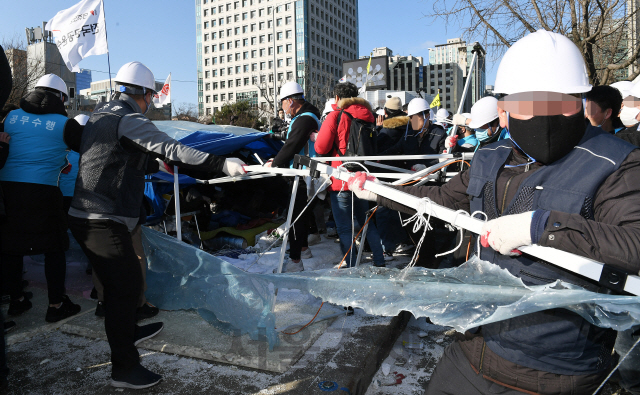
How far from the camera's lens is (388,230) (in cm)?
589

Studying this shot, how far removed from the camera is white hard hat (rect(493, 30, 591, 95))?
1.38 m

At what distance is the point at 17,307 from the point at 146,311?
4.10 ft

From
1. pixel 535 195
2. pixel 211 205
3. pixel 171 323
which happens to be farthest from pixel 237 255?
pixel 535 195

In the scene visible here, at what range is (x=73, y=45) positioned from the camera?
8.17 m

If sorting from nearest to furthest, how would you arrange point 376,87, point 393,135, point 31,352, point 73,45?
point 31,352
point 393,135
point 73,45
point 376,87

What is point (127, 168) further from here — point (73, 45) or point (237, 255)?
point (73, 45)

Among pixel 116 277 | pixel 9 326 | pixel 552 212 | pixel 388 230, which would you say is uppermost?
pixel 552 212

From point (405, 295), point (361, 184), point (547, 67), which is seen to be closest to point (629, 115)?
point (361, 184)

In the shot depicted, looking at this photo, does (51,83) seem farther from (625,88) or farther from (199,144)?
(625,88)

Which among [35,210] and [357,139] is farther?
[357,139]

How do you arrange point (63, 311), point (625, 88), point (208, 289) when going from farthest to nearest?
point (625, 88), point (63, 311), point (208, 289)

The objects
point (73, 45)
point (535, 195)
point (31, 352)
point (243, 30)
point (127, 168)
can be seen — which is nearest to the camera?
point (535, 195)

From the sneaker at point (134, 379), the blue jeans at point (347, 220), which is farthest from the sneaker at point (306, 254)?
the sneaker at point (134, 379)

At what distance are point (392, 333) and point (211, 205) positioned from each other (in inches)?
161
